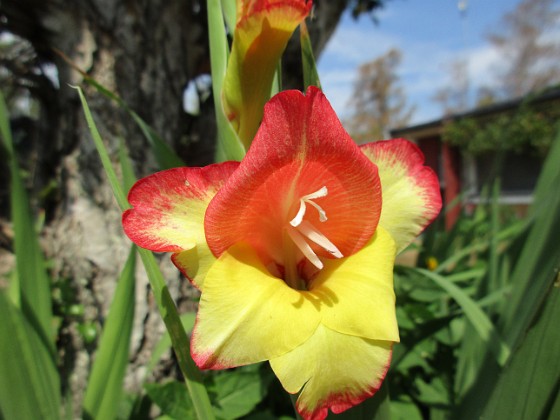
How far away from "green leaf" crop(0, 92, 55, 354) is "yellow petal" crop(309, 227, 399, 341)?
0.37 m

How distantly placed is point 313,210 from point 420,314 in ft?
1.67

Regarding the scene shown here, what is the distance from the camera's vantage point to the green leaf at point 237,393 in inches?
21.9

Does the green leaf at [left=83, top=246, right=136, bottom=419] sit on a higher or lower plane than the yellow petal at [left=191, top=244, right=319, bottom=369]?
lower

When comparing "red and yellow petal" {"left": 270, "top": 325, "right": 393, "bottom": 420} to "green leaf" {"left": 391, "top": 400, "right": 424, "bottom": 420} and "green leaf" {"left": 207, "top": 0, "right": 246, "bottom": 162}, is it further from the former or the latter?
"green leaf" {"left": 391, "top": 400, "right": 424, "bottom": 420}

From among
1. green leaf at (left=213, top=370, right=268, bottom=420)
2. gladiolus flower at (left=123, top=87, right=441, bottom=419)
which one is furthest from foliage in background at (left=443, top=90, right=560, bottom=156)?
gladiolus flower at (left=123, top=87, right=441, bottom=419)

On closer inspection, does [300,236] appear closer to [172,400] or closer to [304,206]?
[304,206]

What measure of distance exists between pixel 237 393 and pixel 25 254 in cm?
34

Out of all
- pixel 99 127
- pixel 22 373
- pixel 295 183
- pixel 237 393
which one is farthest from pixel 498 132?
pixel 22 373

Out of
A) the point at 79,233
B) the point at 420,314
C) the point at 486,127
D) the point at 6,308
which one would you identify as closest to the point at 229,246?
the point at 6,308

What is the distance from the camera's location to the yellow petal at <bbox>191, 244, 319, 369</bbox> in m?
0.30

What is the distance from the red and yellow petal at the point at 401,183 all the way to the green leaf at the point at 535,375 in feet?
0.40

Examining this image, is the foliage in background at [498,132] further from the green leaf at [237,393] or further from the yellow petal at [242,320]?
the yellow petal at [242,320]

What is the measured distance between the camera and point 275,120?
0.30 m

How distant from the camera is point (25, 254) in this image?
0.51m
